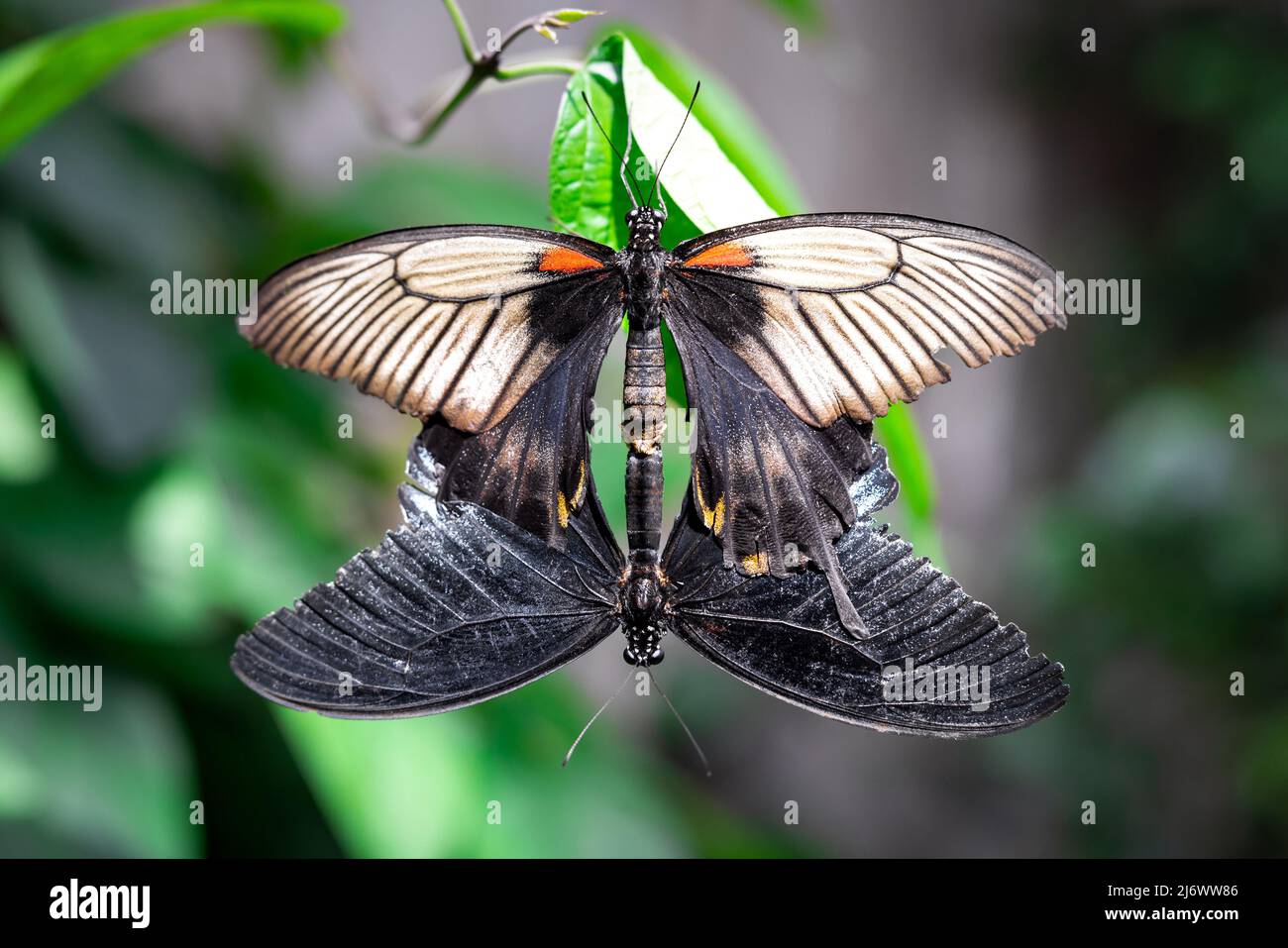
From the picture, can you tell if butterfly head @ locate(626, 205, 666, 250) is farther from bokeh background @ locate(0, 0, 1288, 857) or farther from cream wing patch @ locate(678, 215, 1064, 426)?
bokeh background @ locate(0, 0, 1288, 857)

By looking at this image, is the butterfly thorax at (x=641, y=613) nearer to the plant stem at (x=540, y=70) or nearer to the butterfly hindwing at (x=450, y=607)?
the butterfly hindwing at (x=450, y=607)

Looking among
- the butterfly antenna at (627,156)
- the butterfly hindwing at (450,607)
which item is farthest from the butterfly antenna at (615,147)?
the butterfly hindwing at (450,607)

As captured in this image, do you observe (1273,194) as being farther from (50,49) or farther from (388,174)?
(50,49)

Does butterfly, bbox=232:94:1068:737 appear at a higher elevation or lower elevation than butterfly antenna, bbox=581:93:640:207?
lower

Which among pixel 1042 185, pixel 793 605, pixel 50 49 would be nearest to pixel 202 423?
pixel 50 49

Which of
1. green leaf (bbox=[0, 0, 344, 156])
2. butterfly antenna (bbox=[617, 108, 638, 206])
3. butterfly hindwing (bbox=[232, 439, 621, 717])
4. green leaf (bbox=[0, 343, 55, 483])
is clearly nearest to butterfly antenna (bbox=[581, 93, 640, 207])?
butterfly antenna (bbox=[617, 108, 638, 206])

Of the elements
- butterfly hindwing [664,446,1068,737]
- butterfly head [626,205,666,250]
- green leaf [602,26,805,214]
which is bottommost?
butterfly hindwing [664,446,1068,737]
